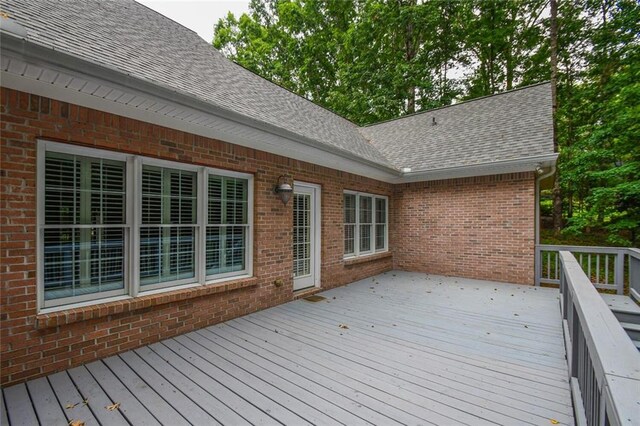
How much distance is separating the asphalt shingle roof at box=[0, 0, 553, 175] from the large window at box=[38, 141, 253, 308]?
1.13 meters

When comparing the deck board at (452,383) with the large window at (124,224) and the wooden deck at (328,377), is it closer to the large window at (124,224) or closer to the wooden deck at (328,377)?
the wooden deck at (328,377)

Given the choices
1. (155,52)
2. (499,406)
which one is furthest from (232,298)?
(155,52)

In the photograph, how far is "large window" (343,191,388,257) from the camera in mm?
7328

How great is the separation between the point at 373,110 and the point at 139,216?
567 inches

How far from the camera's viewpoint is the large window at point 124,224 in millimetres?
3004

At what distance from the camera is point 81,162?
3.18 m

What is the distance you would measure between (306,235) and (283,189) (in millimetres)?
1420

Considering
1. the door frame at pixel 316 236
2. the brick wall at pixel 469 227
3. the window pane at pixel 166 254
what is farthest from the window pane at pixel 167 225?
the brick wall at pixel 469 227

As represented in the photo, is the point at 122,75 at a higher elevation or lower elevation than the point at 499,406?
higher

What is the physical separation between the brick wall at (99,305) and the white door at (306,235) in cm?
75

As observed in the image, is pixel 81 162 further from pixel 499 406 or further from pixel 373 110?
pixel 373 110

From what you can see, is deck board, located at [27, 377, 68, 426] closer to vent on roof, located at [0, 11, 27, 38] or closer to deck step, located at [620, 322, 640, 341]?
vent on roof, located at [0, 11, 27, 38]

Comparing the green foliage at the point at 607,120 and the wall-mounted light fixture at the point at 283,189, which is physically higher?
the green foliage at the point at 607,120

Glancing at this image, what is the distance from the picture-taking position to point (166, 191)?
386 cm
